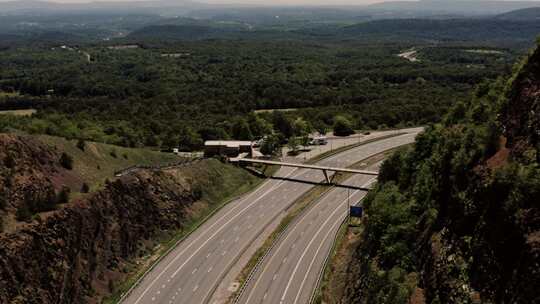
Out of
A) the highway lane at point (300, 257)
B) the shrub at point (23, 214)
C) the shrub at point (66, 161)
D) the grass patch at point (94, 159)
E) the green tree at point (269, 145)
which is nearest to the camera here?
the shrub at point (23, 214)

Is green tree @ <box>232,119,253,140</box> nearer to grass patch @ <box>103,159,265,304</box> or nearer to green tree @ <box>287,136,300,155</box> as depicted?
green tree @ <box>287,136,300,155</box>

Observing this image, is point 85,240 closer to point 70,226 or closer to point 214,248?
point 70,226

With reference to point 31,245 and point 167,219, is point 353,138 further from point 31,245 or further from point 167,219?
point 31,245

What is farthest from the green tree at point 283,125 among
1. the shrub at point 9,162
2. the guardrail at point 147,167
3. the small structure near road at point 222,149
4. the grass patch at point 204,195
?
the shrub at point 9,162

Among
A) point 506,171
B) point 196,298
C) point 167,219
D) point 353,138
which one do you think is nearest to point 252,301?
point 196,298

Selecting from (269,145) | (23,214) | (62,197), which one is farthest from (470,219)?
(269,145)

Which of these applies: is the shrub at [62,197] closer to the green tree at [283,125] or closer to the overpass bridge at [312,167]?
the overpass bridge at [312,167]
